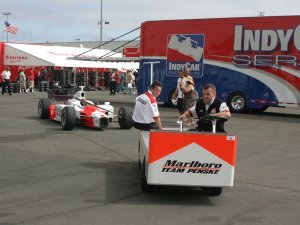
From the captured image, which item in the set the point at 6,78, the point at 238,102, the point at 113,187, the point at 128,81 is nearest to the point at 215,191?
the point at 113,187

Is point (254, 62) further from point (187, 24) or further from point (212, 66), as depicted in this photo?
point (187, 24)

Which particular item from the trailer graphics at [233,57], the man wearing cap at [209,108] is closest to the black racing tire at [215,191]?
the man wearing cap at [209,108]

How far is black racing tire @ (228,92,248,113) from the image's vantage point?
65.7ft

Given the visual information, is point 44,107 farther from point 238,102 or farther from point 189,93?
point 238,102

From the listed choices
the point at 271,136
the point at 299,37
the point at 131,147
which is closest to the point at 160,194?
the point at 131,147

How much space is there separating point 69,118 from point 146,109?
4.80 meters

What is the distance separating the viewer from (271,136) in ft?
45.3

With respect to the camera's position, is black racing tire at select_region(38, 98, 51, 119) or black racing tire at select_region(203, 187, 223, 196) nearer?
black racing tire at select_region(203, 187, 223, 196)

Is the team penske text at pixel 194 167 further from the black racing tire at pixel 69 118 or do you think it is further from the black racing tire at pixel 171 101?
the black racing tire at pixel 171 101

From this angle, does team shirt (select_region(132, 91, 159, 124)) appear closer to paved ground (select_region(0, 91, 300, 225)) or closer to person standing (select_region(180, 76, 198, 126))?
paved ground (select_region(0, 91, 300, 225))

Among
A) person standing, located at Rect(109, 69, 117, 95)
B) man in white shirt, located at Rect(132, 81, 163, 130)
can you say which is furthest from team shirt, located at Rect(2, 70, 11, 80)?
man in white shirt, located at Rect(132, 81, 163, 130)

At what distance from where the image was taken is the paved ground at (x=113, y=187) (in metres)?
5.89

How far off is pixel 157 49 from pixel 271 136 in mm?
9652

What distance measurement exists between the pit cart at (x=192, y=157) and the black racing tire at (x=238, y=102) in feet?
44.6
